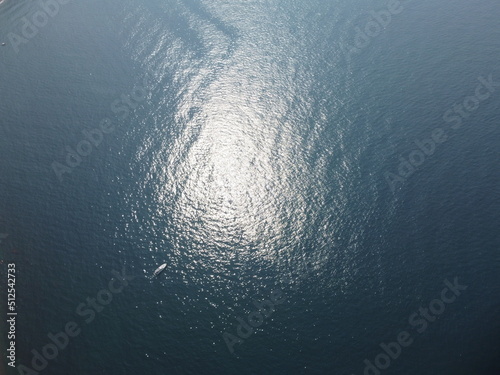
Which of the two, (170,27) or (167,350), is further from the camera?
(170,27)

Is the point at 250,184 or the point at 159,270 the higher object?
the point at 250,184

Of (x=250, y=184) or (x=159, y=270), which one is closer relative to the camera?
(x=159, y=270)

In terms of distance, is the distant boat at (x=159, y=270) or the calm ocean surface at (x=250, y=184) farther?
the distant boat at (x=159, y=270)

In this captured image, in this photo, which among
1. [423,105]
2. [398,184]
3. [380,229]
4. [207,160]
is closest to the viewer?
[380,229]

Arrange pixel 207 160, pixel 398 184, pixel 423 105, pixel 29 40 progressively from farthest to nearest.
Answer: pixel 29 40, pixel 423 105, pixel 207 160, pixel 398 184

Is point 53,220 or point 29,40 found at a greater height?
point 29,40

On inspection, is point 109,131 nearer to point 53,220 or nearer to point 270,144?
point 53,220

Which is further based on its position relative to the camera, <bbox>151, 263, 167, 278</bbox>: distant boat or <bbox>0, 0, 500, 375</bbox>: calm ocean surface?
<bbox>151, 263, 167, 278</bbox>: distant boat

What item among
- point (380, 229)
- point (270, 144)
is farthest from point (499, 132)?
point (270, 144)
